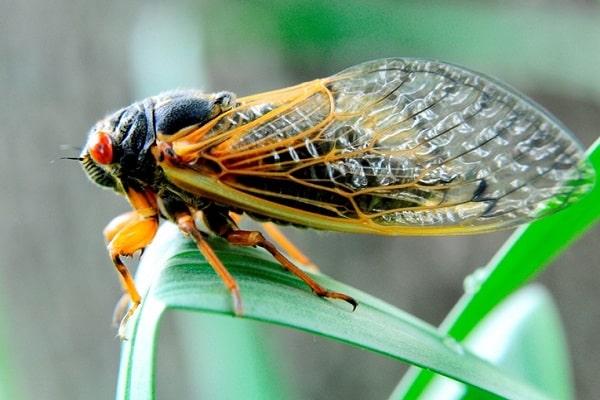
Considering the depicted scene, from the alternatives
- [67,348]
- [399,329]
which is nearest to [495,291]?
[399,329]

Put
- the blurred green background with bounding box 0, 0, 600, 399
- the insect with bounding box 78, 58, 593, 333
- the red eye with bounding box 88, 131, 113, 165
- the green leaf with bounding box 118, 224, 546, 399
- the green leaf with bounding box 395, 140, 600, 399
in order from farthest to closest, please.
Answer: the blurred green background with bounding box 0, 0, 600, 399 → the red eye with bounding box 88, 131, 113, 165 → the insect with bounding box 78, 58, 593, 333 → the green leaf with bounding box 395, 140, 600, 399 → the green leaf with bounding box 118, 224, 546, 399

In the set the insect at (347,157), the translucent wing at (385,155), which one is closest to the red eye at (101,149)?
the insect at (347,157)

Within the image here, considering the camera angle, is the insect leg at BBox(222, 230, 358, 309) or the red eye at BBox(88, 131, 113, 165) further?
the red eye at BBox(88, 131, 113, 165)

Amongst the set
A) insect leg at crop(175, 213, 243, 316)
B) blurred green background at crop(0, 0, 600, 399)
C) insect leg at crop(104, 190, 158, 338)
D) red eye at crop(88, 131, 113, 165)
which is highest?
red eye at crop(88, 131, 113, 165)

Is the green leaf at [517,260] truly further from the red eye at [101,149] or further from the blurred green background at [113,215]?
the blurred green background at [113,215]

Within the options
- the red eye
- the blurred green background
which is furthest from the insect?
the blurred green background

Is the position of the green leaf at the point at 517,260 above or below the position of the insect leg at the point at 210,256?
below

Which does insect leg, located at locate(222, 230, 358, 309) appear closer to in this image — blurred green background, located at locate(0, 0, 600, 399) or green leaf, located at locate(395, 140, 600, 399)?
green leaf, located at locate(395, 140, 600, 399)
